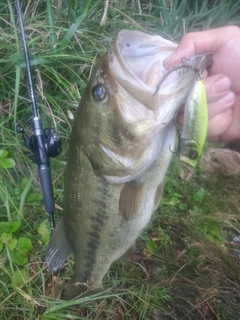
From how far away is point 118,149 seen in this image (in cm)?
181

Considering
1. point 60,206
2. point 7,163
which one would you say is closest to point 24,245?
point 60,206

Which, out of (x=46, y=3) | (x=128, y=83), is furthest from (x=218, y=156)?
(x=128, y=83)

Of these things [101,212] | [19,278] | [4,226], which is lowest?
[19,278]

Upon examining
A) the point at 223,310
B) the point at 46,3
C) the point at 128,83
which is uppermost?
the point at 128,83

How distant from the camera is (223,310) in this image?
2.70 meters

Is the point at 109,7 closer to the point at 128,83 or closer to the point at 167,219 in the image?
the point at 167,219

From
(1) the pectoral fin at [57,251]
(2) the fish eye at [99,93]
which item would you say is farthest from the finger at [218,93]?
(1) the pectoral fin at [57,251]

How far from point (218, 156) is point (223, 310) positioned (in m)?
1.27

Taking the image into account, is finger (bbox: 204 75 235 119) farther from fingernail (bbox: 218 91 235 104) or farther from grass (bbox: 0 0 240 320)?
grass (bbox: 0 0 240 320)

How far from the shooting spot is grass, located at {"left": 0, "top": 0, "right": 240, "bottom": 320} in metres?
2.71

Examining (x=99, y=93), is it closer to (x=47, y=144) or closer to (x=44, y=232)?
(x=47, y=144)

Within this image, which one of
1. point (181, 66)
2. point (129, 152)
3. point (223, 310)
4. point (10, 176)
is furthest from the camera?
point (10, 176)

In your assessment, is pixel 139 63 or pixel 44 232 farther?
pixel 44 232

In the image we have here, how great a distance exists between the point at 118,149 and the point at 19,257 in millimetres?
1334
